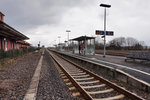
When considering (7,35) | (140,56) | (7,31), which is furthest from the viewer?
(7,35)

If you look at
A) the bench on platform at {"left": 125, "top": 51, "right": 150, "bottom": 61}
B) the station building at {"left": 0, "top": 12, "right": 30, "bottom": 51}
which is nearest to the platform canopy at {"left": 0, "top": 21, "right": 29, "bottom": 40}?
the station building at {"left": 0, "top": 12, "right": 30, "bottom": 51}

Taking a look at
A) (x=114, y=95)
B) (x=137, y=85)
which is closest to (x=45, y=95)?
(x=114, y=95)

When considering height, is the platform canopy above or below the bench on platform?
above

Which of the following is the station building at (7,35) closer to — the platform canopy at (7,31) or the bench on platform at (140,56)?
the platform canopy at (7,31)

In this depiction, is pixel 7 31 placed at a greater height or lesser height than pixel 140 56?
greater

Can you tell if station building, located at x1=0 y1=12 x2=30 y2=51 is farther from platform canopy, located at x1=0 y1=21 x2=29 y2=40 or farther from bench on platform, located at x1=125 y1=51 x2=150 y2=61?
bench on platform, located at x1=125 y1=51 x2=150 y2=61

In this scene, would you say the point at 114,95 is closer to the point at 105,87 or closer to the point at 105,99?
the point at 105,99

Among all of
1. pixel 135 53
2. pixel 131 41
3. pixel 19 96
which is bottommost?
pixel 19 96

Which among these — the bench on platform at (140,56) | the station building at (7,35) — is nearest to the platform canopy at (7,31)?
the station building at (7,35)

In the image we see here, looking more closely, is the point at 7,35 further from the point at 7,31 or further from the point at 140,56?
the point at 140,56

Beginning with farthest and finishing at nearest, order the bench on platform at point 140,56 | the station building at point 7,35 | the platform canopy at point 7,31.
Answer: the station building at point 7,35 < the platform canopy at point 7,31 < the bench on platform at point 140,56

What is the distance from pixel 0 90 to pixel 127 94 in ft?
16.9

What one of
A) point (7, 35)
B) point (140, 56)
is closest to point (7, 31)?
point (7, 35)

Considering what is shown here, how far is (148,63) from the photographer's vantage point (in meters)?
10.9
